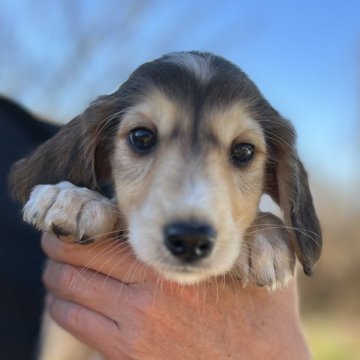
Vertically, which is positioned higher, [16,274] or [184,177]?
[184,177]

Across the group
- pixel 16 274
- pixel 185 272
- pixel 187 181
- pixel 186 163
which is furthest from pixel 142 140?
pixel 16 274

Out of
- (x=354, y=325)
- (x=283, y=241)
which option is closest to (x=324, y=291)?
(x=354, y=325)

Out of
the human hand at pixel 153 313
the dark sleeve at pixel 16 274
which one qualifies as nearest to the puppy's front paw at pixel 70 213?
the human hand at pixel 153 313

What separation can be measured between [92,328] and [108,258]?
277mm

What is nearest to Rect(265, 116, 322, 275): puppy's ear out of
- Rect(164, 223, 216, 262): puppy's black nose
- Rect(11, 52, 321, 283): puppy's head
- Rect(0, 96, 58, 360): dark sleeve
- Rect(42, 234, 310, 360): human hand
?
Rect(11, 52, 321, 283): puppy's head

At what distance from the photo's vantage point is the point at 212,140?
2.44 meters

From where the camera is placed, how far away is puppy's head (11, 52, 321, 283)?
2135 millimetres

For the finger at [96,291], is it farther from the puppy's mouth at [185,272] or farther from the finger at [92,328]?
the puppy's mouth at [185,272]

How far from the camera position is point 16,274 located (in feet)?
9.23

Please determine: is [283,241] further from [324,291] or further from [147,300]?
[324,291]

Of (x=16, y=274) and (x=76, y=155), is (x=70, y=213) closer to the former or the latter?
(x=76, y=155)

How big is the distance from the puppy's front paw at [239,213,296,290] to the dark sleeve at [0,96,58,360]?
3.19ft

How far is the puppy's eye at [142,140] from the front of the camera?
8.16 feet

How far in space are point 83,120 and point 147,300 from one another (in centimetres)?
83
